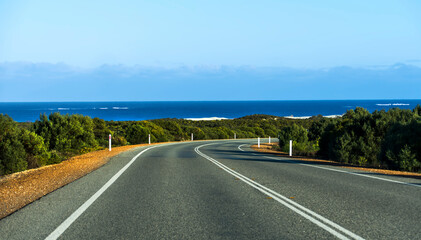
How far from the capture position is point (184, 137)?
54.9 meters

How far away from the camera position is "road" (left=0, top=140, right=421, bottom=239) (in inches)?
223

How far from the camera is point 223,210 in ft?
23.4

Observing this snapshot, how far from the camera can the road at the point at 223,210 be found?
566cm

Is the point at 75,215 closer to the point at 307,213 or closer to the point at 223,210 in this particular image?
the point at 223,210

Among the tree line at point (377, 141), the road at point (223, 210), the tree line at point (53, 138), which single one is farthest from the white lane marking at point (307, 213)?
the tree line at point (53, 138)

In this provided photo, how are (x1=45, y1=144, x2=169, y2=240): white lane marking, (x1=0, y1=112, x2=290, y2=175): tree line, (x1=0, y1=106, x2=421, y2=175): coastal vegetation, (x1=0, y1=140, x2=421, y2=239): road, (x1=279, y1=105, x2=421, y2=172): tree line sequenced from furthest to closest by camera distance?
1. (x1=0, y1=112, x2=290, y2=175): tree line
2. (x1=0, y1=106, x2=421, y2=175): coastal vegetation
3. (x1=279, y1=105, x2=421, y2=172): tree line
4. (x1=0, y1=140, x2=421, y2=239): road
5. (x1=45, y1=144, x2=169, y2=240): white lane marking

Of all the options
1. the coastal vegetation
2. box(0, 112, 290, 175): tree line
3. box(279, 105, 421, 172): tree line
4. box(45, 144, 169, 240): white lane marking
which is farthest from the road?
box(0, 112, 290, 175): tree line

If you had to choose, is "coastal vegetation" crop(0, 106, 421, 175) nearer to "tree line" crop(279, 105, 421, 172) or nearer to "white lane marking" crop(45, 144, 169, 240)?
"tree line" crop(279, 105, 421, 172)

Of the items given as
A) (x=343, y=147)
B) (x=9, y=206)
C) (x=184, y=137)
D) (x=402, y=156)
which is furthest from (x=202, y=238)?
(x=184, y=137)

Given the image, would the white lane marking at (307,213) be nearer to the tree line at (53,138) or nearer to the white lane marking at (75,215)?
the white lane marking at (75,215)

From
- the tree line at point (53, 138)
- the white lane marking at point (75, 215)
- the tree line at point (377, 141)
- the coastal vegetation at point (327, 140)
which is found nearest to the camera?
the white lane marking at point (75, 215)

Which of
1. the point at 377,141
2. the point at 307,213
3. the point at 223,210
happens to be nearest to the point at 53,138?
the point at 377,141

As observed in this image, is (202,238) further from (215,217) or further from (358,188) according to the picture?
(358,188)

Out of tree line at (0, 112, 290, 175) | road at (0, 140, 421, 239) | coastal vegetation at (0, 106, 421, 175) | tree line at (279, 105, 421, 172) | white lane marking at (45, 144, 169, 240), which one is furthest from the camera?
tree line at (0, 112, 290, 175)
